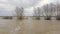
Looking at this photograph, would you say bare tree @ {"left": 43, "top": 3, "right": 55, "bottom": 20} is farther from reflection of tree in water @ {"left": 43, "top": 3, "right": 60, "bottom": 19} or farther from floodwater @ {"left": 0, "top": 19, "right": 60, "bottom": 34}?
floodwater @ {"left": 0, "top": 19, "right": 60, "bottom": 34}

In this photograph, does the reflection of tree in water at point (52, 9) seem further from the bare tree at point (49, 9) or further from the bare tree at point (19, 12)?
the bare tree at point (19, 12)

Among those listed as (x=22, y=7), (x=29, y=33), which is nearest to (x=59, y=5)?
(x=22, y=7)

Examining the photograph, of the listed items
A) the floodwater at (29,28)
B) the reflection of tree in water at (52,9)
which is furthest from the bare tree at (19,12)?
the floodwater at (29,28)

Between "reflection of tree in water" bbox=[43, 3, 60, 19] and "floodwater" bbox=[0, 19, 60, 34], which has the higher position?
"reflection of tree in water" bbox=[43, 3, 60, 19]

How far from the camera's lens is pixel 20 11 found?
11320mm

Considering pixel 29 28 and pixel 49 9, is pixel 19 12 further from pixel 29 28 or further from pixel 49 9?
pixel 29 28

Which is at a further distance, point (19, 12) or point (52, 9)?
point (19, 12)

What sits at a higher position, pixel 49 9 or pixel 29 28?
pixel 49 9

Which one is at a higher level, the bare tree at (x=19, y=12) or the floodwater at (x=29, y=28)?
the bare tree at (x=19, y=12)

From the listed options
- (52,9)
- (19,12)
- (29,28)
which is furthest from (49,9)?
(29,28)

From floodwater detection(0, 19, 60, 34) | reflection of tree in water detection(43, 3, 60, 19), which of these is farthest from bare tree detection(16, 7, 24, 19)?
floodwater detection(0, 19, 60, 34)

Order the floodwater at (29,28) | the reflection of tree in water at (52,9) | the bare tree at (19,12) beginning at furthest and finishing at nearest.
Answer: the bare tree at (19,12)
the reflection of tree in water at (52,9)
the floodwater at (29,28)

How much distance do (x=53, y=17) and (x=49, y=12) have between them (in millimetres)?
418

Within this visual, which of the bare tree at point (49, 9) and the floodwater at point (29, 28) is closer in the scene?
the floodwater at point (29, 28)
